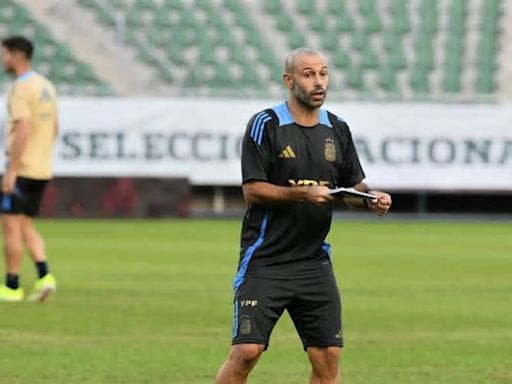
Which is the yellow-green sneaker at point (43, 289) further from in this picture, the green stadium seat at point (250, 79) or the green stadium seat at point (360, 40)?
the green stadium seat at point (360, 40)

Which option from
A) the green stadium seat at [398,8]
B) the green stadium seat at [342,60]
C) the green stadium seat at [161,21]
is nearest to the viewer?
the green stadium seat at [161,21]

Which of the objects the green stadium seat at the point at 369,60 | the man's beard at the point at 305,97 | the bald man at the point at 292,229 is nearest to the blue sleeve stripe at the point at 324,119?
the bald man at the point at 292,229

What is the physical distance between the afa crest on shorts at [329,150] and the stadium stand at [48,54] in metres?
25.2

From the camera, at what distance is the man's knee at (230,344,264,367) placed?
7.04 metres

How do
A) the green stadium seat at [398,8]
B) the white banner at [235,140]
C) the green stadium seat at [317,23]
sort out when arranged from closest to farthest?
the white banner at [235,140], the green stadium seat at [317,23], the green stadium seat at [398,8]

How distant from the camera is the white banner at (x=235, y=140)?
28.4 m

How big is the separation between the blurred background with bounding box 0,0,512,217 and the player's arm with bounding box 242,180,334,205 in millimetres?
20800

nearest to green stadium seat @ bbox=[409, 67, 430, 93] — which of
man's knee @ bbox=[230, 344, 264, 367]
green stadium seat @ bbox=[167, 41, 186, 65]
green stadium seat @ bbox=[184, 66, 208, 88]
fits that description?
green stadium seat @ bbox=[184, 66, 208, 88]

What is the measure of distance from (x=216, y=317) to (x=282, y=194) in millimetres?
5680

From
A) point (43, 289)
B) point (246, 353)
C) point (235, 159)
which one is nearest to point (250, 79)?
point (235, 159)

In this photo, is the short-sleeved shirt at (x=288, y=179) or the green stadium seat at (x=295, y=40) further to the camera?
the green stadium seat at (x=295, y=40)

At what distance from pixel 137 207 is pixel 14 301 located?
1462cm

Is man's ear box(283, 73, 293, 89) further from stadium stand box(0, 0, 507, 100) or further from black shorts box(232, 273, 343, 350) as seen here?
stadium stand box(0, 0, 507, 100)

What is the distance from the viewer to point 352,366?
31.9ft
